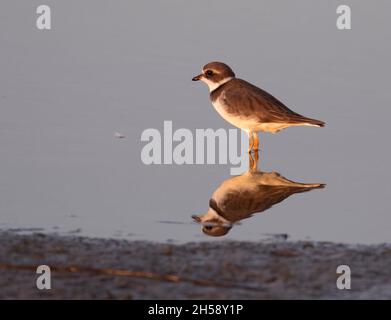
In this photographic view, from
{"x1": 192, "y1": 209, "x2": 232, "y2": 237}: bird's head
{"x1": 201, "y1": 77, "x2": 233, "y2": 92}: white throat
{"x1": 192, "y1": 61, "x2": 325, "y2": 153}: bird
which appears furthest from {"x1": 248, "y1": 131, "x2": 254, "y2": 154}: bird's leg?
{"x1": 192, "y1": 209, "x2": 232, "y2": 237}: bird's head

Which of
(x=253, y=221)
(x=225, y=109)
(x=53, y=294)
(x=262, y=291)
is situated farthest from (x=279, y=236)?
(x=225, y=109)

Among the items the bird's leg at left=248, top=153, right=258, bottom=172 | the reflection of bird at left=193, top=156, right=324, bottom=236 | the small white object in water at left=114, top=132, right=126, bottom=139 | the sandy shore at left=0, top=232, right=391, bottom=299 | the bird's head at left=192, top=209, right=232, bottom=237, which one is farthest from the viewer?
the small white object in water at left=114, top=132, right=126, bottom=139

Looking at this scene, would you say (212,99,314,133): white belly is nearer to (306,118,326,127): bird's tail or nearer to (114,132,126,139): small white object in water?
(306,118,326,127): bird's tail

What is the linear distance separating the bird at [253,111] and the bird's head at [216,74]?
0.21 meters

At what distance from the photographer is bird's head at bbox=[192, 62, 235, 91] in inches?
511

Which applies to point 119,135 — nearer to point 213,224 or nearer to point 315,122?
point 315,122

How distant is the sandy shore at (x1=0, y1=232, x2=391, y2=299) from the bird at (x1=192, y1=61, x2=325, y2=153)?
12.8ft

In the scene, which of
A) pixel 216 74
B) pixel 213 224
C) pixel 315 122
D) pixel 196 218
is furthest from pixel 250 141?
pixel 213 224

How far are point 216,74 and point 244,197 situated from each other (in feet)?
11.9

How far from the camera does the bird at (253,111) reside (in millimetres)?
11961

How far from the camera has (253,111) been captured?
1216 cm

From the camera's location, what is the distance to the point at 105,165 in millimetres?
10461

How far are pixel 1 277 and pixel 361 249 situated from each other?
9.75ft

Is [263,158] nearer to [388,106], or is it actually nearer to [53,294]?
[388,106]
